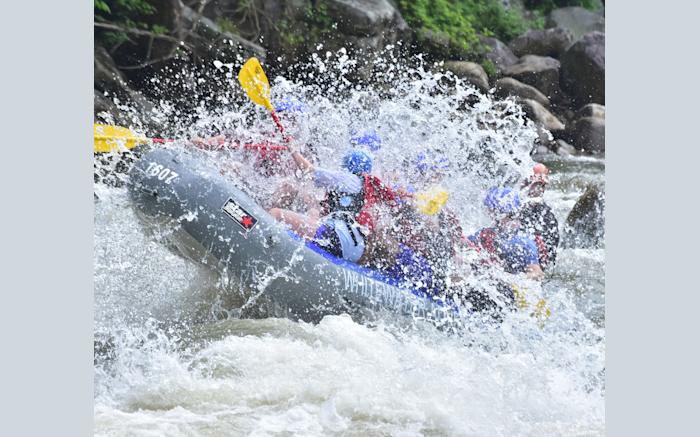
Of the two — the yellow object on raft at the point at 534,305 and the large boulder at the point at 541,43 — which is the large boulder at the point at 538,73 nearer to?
the large boulder at the point at 541,43

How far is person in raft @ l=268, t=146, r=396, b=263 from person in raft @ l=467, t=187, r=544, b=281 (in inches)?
16.4

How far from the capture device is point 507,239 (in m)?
3.90

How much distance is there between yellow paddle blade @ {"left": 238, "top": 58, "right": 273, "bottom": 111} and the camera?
4215 millimetres

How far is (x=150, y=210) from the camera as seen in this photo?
3812mm

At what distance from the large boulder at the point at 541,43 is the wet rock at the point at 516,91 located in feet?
1.78

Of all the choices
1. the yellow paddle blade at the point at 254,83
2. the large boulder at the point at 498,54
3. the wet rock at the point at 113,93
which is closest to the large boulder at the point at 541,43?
the large boulder at the point at 498,54

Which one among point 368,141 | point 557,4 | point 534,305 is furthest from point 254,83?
point 557,4

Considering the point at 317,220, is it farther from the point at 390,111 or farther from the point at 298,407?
the point at 390,111

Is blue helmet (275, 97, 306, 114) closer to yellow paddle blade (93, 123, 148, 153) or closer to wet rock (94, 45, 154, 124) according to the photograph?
yellow paddle blade (93, 123, 148, 153)

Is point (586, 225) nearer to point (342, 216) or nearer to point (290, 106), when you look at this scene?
point (290, 106)

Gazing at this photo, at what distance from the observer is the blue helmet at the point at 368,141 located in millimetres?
4191

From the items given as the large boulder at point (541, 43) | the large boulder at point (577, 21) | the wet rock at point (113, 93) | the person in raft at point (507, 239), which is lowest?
the person in raft at point (507, 239)

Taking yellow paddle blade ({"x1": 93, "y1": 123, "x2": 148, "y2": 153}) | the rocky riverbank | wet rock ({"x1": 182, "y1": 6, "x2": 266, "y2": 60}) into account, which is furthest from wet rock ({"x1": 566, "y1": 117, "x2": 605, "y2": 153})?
yellow paddle blade ({"x1": 93, "y1": 123, "x2": 148, "y2": 153})

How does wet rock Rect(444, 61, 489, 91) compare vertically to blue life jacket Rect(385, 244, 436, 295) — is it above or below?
above
